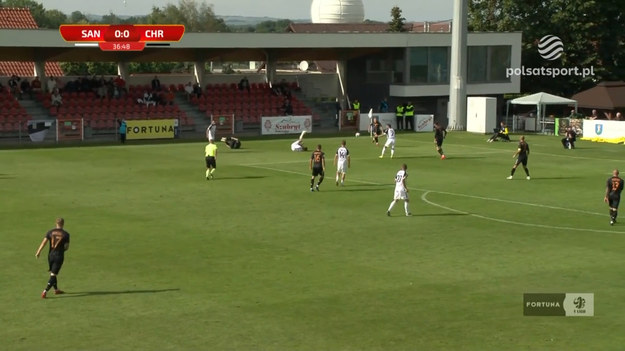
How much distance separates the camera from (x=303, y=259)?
24.8 m

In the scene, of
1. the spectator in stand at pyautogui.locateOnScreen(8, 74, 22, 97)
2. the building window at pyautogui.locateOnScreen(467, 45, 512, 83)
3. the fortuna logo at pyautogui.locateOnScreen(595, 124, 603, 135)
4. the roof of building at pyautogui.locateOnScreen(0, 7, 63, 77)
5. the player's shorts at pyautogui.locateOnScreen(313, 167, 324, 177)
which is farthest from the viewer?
the roof of building at pyautogui.locateOnScreen(0, 7, 63, 77)

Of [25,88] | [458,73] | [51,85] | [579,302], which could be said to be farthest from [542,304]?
[458,73]

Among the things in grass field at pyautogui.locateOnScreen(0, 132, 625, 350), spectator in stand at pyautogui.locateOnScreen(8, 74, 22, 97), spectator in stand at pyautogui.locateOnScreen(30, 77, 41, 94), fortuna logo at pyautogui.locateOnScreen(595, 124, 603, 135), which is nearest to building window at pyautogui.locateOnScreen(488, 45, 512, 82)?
fortuna logo at pyautogui.locateOnScreen(595, 124, 603, 135)

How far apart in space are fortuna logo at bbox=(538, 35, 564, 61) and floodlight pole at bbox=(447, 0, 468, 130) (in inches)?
619

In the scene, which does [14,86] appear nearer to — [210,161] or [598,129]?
[210,161]

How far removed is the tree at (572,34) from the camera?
83.1 m

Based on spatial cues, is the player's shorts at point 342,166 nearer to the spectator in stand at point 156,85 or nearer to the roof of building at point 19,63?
the spectator in stand at point 156,85

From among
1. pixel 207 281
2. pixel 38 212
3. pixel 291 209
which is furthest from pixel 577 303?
pixel 38 212

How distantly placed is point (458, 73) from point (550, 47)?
1727 centimetres

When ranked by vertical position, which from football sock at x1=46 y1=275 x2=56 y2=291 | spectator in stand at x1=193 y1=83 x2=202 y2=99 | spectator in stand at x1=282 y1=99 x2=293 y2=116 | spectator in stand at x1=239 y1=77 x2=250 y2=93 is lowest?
football sock at x1=46 y1=275 x2=56 y2=291

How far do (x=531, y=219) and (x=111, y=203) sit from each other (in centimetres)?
1384

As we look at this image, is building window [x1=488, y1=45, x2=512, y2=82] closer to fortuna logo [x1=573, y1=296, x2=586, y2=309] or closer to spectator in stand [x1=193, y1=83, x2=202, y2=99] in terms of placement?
spectator in stand [x1=193, y1=83, x2=202, y2=99]

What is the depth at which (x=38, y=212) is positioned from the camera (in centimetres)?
3194

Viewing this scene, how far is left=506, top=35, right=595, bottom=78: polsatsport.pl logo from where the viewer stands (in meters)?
82.7
